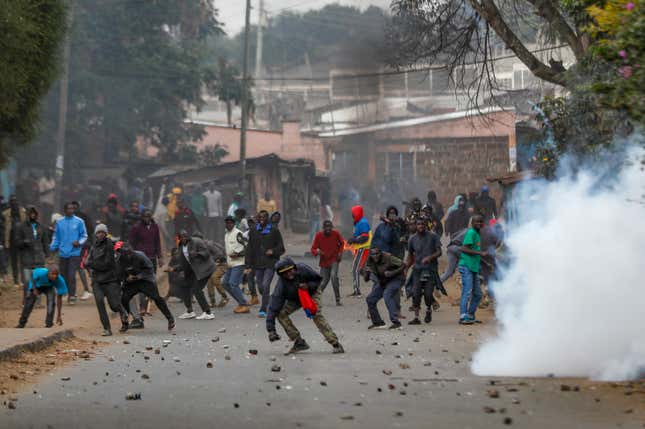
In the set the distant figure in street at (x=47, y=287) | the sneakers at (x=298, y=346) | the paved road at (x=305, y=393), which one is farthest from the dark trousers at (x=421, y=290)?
the distant figure in street at (x=47, y=287)

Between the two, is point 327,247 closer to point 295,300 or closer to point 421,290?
point 421,290

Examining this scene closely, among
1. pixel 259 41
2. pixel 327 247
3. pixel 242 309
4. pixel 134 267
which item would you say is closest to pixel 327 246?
pixel 327 247

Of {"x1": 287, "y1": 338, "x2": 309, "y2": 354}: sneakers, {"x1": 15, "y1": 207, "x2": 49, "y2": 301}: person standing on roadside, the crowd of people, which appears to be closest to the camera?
{"x1": 287, "y1": 338, "x2": 309, "y2": 354}: sneakers

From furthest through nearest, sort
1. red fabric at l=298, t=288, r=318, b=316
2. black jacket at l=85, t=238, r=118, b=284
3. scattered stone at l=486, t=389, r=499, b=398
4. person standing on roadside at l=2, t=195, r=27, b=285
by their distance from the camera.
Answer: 1. person standing on roadside at l=2, t=195, r=27, b=285
2. black jacket at l=85, t=238, r=118, b=284
3. red fabric at l=298, t=288, r=318, b=316
4. scattered stone at l=486, t=389, r=499, b=398

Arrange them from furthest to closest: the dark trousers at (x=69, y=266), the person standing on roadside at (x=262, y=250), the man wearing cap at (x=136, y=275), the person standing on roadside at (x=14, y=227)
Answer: the person standing on roadside at (x=14, y=227), the dark trousers at (x=69, y=266), the person standing on roadside at (x=262, y=250), the man wearing cap at (x=136, y=275)

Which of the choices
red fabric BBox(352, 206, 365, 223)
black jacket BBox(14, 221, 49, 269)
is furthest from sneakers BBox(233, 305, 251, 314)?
black jacket BBox(14, 221, 49, 269)

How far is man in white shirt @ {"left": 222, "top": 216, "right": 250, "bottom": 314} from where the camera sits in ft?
64.4

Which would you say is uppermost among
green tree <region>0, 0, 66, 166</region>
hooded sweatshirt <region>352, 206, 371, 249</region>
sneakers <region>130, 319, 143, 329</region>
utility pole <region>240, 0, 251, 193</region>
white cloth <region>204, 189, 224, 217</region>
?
utility pole <region>240, 0, 251, 193</region>

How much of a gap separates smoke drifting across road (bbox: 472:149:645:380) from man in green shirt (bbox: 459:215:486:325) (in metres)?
4.84

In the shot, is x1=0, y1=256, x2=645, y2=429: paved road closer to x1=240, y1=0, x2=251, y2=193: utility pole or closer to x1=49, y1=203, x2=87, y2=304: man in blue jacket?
x1=49, y1=203, x2=87, y2=304: man in blue jacket

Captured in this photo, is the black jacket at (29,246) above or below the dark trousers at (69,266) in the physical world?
above

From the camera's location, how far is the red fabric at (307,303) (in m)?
13.2

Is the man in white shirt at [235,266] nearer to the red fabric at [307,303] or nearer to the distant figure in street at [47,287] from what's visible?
the distant figure in street at [47,287]

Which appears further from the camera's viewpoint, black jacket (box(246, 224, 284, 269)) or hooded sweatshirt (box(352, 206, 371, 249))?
hooded sweatshirt (box(352, 206, 371, 249))
